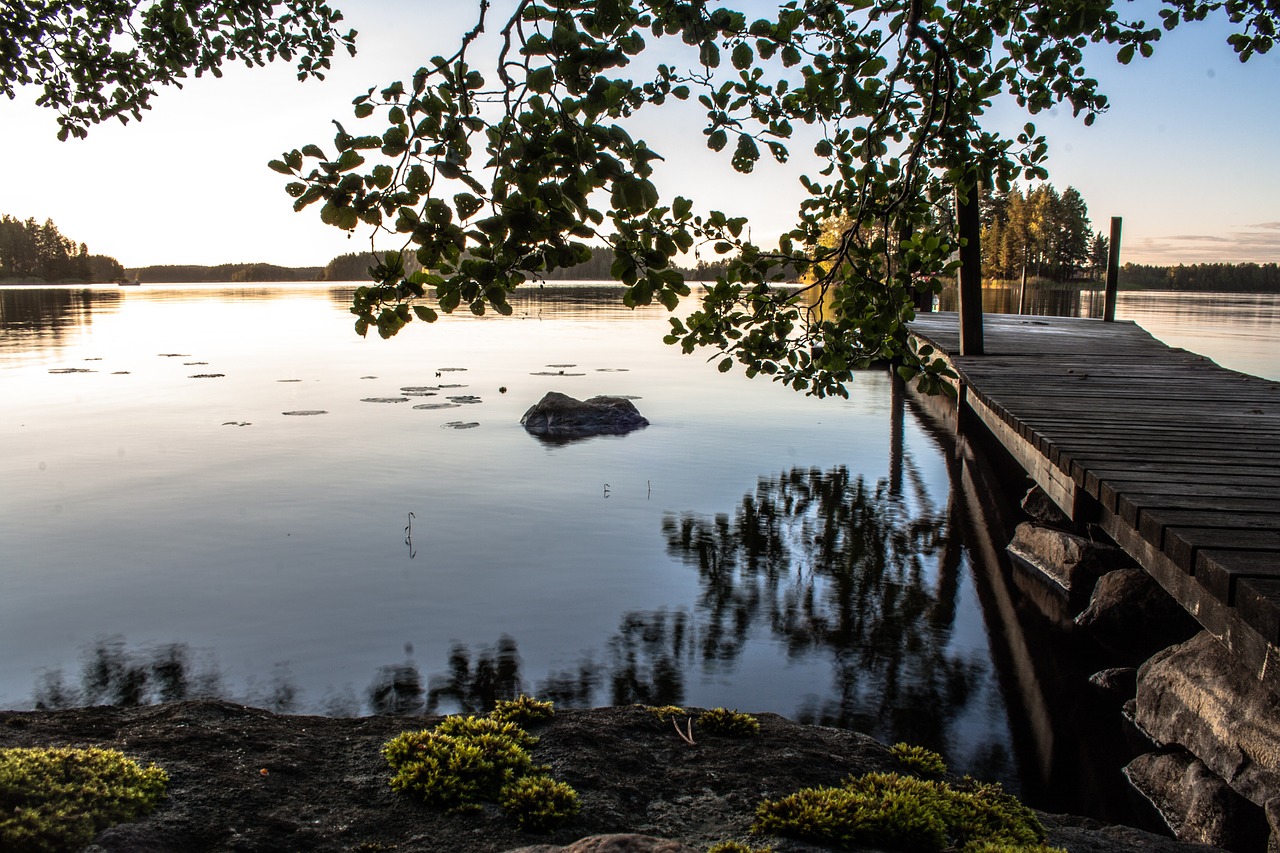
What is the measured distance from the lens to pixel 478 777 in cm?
386

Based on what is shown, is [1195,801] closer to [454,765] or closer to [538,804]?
[538,804]

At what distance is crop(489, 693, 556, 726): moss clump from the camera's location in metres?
4.79

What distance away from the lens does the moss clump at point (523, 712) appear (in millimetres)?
4789

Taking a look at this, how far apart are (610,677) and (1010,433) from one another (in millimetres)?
6129

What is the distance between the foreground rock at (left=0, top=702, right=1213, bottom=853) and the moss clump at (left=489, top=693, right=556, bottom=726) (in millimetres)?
111

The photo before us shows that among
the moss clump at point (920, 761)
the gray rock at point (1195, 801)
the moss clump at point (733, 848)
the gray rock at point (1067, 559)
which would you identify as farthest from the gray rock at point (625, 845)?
the gray rock at point (1067, 559)

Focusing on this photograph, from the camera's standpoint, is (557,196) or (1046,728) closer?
(557,196)

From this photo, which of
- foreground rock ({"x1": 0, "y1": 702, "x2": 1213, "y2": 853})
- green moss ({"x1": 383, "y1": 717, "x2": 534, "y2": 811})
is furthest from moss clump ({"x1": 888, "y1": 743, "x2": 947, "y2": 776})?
green moss ({"x1": 383, "y1": 717, "x2": 534, "y2": 811})

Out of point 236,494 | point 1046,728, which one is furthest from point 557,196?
point 236,494

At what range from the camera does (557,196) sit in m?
2.43

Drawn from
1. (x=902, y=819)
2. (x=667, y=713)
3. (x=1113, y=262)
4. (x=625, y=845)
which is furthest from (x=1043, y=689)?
(x=1113, y=262)

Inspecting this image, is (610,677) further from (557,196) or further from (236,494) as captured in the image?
(236,494)

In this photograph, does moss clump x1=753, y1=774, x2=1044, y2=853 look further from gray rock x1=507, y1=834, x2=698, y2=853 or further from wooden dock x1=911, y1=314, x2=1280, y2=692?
wooden dock x1=911, y1=314, x2=1280, y2=692

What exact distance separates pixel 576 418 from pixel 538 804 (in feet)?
50.6
